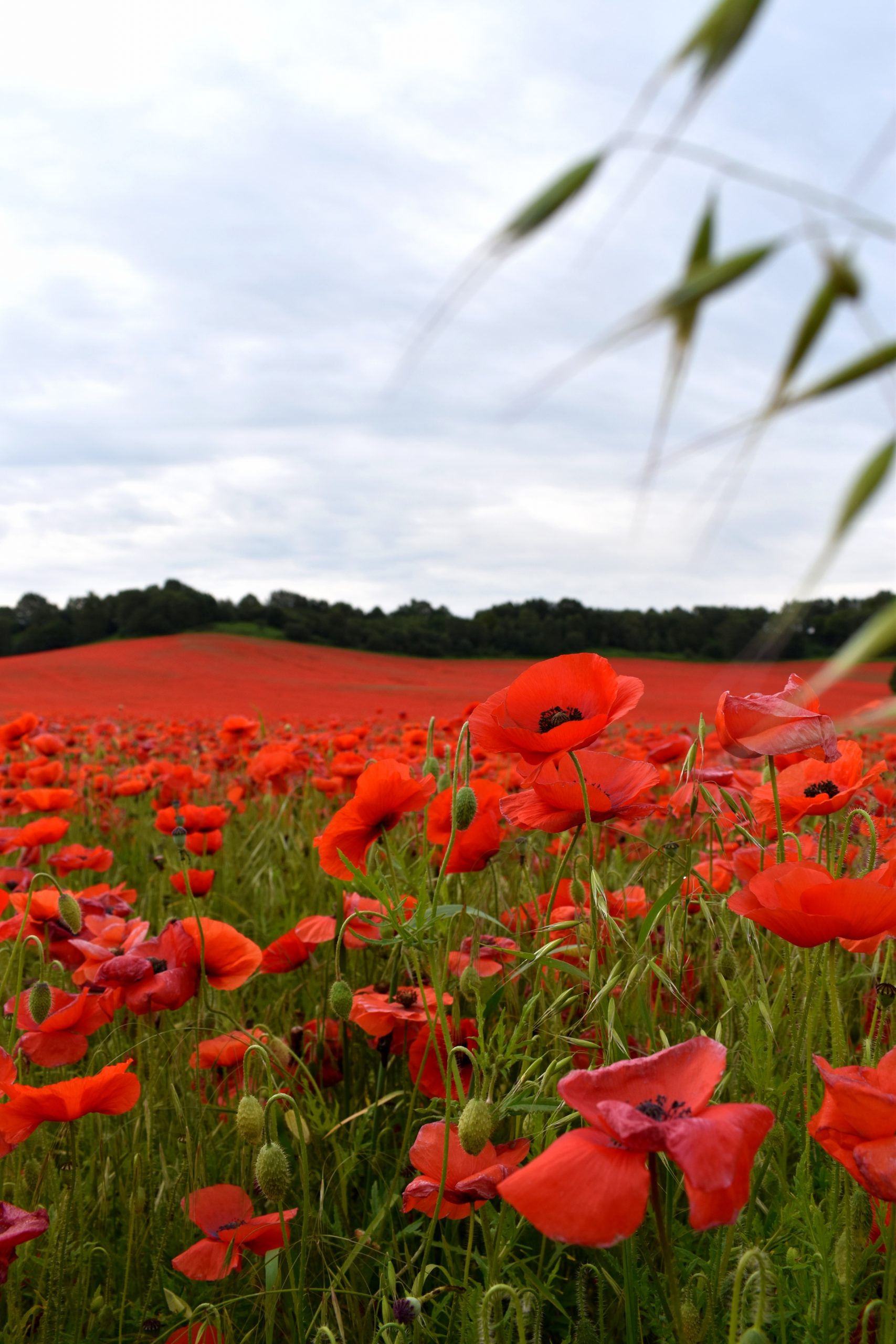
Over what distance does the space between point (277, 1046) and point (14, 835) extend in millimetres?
1200

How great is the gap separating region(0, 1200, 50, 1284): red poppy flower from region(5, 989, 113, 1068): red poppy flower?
0.79 feet

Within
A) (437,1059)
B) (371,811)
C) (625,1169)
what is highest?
(371,811)

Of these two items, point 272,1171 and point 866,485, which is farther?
point 272,1171

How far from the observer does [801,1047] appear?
1.25 meters

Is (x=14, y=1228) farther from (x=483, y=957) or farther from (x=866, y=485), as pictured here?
(x=866, y=485)

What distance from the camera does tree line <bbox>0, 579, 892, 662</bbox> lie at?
2694cm

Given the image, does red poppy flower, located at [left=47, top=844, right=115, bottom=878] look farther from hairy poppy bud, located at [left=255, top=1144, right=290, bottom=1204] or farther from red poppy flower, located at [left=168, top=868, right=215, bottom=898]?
hairy poppy bud, located at [left=255, top=1144, right=290, bottom=1204]

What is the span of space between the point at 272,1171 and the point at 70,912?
540mm

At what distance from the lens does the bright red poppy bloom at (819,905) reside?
2.79ft

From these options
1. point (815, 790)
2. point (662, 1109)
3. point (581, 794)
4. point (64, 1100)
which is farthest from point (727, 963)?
point (64, 1100)

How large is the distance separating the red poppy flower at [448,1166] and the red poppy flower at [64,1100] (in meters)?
0.33

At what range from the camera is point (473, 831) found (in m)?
1.32

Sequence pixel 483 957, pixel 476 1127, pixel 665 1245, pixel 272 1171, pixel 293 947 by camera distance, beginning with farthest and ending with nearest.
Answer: pixel 293 947 → pixel 483 957 → pixel 272 1171 → pixel 476 1127 → pixel 665 1245

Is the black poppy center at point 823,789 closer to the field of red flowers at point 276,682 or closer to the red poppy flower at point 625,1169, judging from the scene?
the red poppy flower at point 625,1169
